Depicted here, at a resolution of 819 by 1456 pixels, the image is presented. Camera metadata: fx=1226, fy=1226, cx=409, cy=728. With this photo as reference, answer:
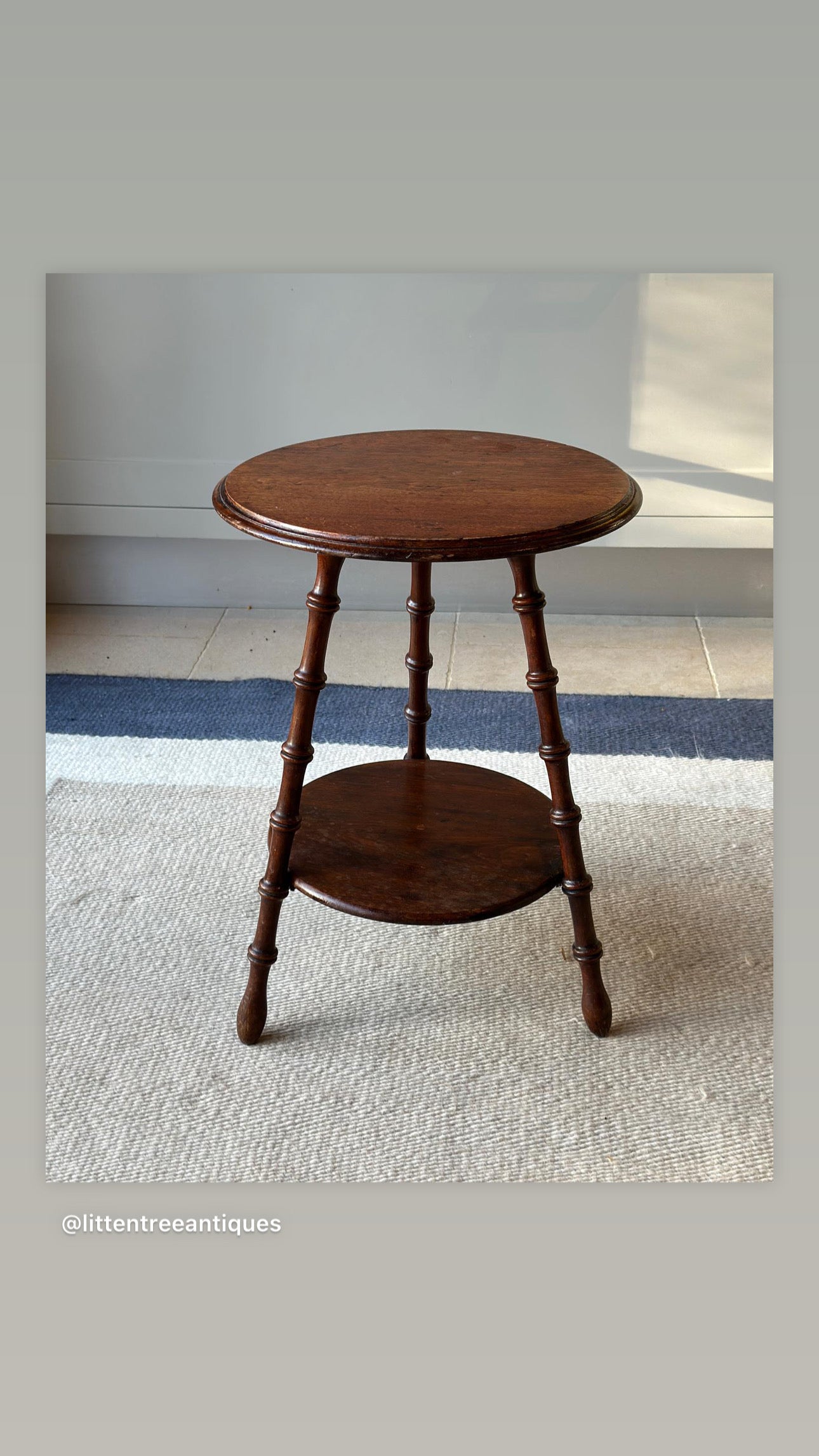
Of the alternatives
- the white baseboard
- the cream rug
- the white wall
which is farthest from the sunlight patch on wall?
the cream rug

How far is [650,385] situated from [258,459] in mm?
1164

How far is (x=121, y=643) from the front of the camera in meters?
2.38

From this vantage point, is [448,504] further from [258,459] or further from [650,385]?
[650,385]

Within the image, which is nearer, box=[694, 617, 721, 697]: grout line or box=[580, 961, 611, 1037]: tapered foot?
box=[580, 961, 611, 1037]: tapered foot

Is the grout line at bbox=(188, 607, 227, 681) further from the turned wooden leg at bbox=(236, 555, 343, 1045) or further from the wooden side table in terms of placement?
the turned wooden leg at bbox=(236, 555, 343, 1045)

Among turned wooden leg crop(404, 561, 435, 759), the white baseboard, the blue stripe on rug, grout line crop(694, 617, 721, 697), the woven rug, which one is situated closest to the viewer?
the woven rug

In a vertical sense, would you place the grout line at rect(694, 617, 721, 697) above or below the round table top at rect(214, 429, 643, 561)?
below

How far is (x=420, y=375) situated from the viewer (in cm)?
226

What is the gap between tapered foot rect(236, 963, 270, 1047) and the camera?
125 centimetres

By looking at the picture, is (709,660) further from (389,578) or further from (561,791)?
(561,791)

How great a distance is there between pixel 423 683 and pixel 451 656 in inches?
32.0

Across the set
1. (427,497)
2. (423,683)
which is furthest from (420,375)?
(427,497)

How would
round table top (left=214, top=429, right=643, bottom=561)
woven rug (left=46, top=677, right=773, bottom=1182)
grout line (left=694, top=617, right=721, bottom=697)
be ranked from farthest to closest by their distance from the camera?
grout line (left=694, top=617, right=721, bottom=697) < woven rug (left=46, top=677, right=773, bottom=1182) < round table top (left=214, top=429, right=643, bottom=561)

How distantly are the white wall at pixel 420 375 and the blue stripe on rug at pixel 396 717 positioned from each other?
1.29 feet
